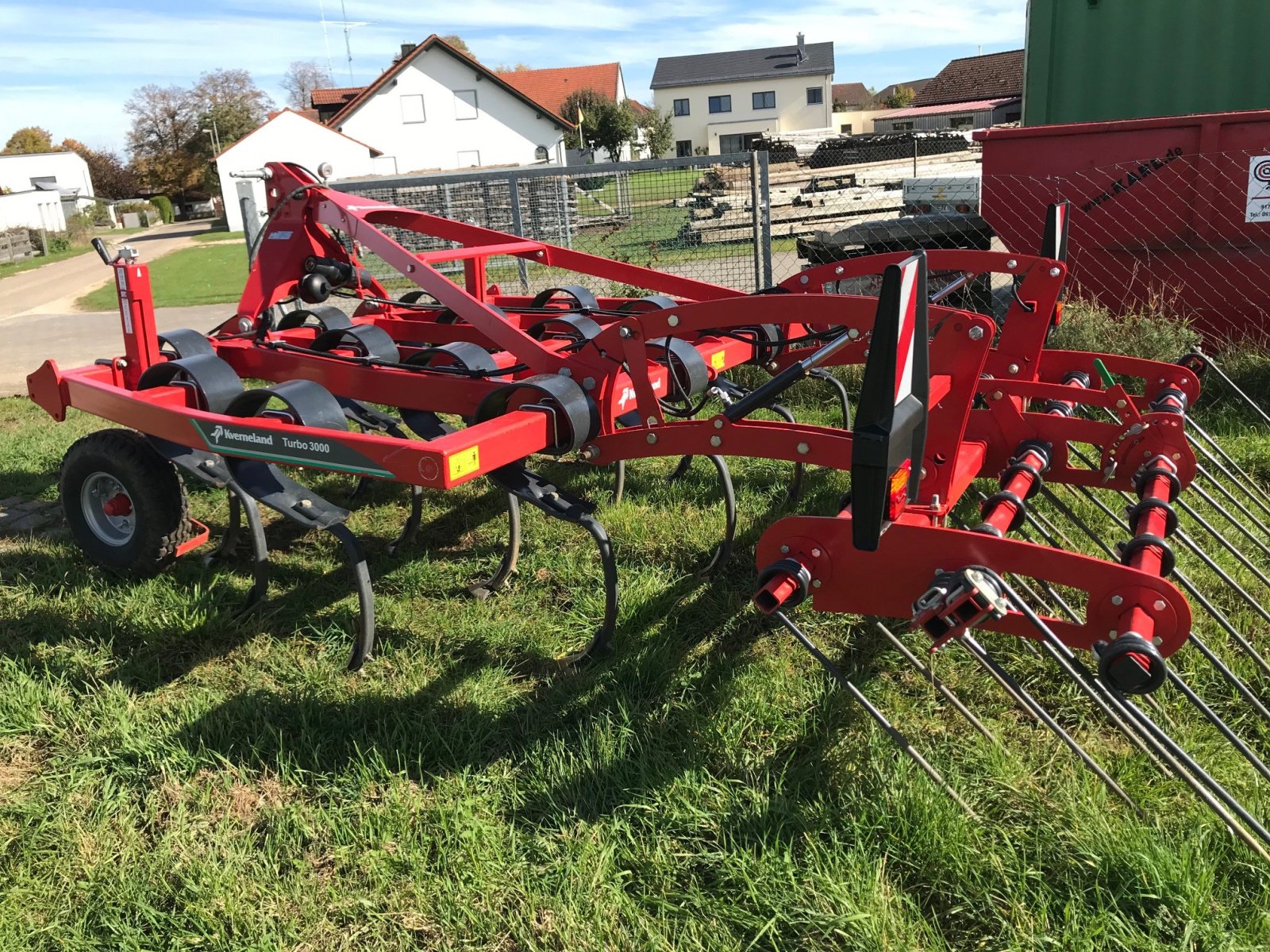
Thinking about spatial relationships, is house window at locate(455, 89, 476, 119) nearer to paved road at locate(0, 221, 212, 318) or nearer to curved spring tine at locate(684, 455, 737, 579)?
paved road at locate(0, 221, 212, 318)

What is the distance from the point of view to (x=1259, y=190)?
627 centimetres

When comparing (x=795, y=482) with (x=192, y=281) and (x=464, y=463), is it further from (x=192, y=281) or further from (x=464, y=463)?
(x=192, y=281)

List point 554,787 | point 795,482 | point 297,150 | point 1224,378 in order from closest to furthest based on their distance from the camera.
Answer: point 554,787 → point 1224,378 → point 795,482 → point 297,150

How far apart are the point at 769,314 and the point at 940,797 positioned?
1.41 metres

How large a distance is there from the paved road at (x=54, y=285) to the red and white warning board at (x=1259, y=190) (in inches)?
500

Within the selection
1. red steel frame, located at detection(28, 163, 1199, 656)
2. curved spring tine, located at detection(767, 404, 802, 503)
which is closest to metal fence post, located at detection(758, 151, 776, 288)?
curved spring tine, located at detection(767, 404, 802, 503)

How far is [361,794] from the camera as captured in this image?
9.66ft

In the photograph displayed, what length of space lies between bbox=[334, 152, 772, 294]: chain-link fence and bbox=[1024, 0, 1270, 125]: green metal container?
240 cm

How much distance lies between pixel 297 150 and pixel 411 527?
4490cm

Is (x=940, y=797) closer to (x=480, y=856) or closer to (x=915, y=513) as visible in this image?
(x=915, y=513)

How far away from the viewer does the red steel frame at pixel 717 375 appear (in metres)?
2.54

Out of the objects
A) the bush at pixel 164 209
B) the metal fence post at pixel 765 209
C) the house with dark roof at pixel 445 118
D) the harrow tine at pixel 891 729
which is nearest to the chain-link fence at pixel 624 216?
the metal fence post at pixel 765 209

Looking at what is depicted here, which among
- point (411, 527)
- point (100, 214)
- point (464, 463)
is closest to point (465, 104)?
point (100, 214)

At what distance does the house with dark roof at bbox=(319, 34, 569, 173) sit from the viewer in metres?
45.6
